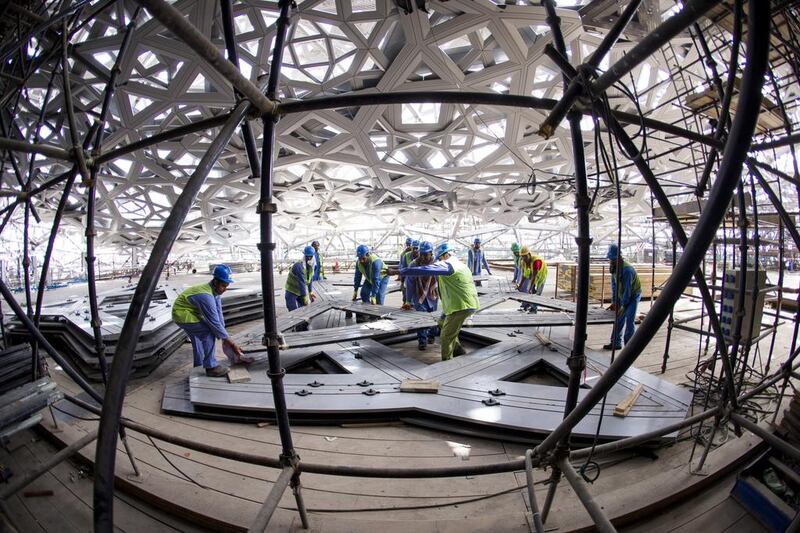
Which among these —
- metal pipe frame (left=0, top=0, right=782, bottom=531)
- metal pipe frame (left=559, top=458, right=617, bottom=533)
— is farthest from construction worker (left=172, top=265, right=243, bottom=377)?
metal pipe frame (left=559, top=458, right=617, bottom=533)

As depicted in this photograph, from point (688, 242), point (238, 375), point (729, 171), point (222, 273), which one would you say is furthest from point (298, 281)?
point (729, 171)

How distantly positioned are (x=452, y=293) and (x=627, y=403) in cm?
234

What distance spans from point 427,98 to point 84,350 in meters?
6.66

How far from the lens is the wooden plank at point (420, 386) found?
3.44m

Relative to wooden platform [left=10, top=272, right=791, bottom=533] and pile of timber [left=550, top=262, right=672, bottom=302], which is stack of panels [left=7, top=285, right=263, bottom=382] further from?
pile of timber [left=550, top=262, right=672, bottom=302]

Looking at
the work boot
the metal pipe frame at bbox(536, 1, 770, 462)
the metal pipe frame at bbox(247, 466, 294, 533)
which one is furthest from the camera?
the work boot

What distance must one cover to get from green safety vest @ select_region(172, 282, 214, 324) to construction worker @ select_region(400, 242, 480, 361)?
115 inches

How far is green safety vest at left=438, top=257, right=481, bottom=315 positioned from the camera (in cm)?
456

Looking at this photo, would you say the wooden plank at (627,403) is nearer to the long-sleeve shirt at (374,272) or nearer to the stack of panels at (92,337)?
the stack of panels at (92,337)

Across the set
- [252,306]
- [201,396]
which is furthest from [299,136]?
[201,396]

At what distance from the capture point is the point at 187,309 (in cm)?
436

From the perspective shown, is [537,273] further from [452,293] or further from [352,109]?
[352,109]

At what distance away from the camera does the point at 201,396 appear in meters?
3.47

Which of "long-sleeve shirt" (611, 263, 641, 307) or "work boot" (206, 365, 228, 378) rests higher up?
"long-sleeve shirt" (611, 263, 641, 307)
